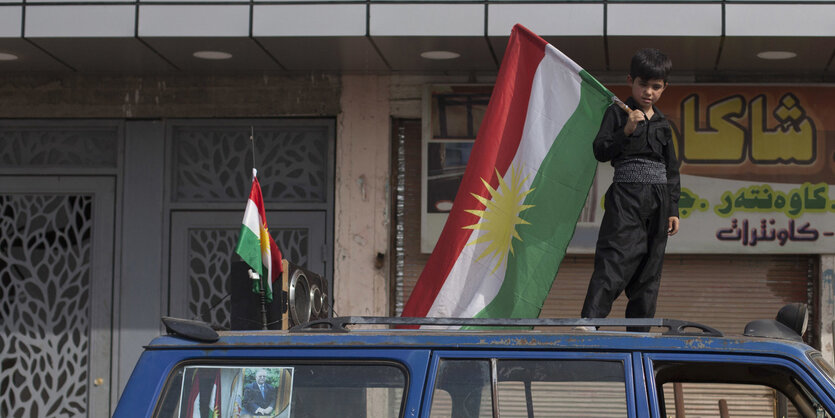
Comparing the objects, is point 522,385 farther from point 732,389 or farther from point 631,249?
Answer: point 631,249

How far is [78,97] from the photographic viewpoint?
39.0 ft

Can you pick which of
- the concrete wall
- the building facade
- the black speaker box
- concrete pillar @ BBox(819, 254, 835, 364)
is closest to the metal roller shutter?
A: the building facade

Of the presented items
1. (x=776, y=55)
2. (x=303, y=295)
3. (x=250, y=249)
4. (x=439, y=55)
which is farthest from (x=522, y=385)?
(x=776, y=55)

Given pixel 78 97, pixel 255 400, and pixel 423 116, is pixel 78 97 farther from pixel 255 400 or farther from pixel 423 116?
pixel 255 400

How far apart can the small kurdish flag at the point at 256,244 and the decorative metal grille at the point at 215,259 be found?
208 inches

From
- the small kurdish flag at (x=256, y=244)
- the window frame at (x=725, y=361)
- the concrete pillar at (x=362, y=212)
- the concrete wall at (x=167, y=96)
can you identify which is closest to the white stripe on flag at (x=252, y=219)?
the small kurdish flag at (x=256, y=244)

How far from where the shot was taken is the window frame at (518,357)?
3594 mm

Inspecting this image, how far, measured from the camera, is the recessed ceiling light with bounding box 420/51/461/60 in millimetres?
10781

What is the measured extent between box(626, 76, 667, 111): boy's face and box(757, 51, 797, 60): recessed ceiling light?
514 cm

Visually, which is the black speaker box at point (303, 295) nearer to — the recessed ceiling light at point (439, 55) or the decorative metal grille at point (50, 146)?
the recessed ceiling light at point (439, 55)

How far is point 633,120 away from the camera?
557 cm

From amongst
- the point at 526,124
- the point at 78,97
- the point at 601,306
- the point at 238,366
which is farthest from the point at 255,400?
the point at 78,97

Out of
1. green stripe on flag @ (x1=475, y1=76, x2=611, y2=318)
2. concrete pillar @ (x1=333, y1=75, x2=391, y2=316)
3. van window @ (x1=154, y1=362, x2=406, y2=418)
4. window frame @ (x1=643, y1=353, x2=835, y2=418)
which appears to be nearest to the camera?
window frame @ (x1=643, y1=353, x2=835, y2=418)

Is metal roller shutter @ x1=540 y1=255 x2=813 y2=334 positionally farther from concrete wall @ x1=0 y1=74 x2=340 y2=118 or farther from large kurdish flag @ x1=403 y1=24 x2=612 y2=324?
large kurdish flag @ x1=403 y1=24 x2=612 y2=324
